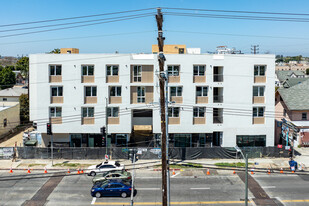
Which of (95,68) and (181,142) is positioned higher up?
(95,68)

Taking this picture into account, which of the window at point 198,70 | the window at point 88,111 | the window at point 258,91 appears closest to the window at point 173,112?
the window at point 198,70

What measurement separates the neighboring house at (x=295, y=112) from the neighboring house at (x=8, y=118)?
3664 cm

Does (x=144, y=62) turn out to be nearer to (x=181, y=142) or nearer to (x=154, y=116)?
(x=154, y=116)

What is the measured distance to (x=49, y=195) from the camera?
25.3 m

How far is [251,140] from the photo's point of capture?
38.3 m

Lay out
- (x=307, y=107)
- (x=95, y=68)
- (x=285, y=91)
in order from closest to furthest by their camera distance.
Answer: (x=95, y=68) → (x=307, y=107) → (x=285, y=91)

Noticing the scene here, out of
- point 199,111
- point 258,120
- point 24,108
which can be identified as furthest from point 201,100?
point 24,108

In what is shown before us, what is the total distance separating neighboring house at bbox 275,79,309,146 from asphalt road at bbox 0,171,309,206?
10.9 meters

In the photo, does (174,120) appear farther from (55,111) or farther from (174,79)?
(55,111)

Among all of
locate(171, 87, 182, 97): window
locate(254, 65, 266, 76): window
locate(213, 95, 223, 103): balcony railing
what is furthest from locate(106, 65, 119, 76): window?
locate(254, 65, 266, 76): window

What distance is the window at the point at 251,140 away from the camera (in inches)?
1501

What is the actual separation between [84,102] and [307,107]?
88.9 feet

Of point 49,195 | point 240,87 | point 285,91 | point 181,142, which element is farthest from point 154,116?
point 285,91

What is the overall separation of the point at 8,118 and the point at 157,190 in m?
30.0
